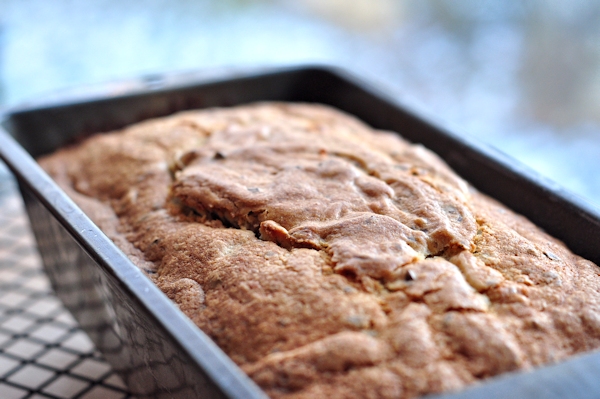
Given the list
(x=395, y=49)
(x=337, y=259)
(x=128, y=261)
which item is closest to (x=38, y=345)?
(x=128, y=261)

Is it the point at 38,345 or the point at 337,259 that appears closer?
the point at 337,259

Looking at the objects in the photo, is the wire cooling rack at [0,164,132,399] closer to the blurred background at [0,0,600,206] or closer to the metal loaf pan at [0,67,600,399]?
the metal loaf pan at [0,67,600,399]

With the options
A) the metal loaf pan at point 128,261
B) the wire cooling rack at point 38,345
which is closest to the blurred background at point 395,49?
the metal loaf pan at point 128,261

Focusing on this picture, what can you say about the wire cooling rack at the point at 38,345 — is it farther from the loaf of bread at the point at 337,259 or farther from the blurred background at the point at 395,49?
the blurred background at the point at 395,49

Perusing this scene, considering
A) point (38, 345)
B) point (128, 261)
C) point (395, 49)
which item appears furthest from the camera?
point (395, 49)

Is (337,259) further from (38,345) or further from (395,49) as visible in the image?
(395,49)

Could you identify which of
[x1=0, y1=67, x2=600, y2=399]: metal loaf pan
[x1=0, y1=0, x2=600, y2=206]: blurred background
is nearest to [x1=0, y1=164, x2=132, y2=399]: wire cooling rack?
[x1=0, y1=67, x2=600, y2=399]: metal loaf pan

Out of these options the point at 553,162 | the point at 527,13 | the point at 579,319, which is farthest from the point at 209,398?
the point at 527,13
